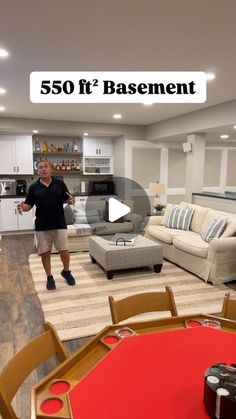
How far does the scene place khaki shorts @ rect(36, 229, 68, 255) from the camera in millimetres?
3336

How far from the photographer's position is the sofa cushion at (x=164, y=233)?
431cm

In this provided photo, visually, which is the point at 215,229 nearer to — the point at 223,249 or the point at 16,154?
the point at 223,249

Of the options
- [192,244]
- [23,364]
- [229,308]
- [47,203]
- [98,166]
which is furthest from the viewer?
[98,166]

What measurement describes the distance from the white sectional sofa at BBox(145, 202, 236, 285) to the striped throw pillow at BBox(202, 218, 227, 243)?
0.05 m

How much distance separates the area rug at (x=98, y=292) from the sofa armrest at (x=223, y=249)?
1.15 feet

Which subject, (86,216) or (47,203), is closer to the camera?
(47,203)

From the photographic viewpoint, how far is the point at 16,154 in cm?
614

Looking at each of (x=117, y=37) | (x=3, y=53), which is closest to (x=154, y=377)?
(x=117, y=37)

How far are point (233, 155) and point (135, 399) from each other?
7381 mm

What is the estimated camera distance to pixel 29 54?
98.3 inches

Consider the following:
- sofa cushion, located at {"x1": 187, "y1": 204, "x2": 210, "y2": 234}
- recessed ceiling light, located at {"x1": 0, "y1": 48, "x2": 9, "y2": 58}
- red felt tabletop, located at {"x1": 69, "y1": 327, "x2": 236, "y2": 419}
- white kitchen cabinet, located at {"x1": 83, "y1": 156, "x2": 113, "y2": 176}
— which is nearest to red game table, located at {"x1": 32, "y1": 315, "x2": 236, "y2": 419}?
red felt tabletop, located at {"x1": 69, "y1": 327, "x2": 236, "y2": 419}

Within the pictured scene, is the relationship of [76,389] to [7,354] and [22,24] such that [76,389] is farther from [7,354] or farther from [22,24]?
[22,24]

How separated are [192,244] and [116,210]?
6.77ft

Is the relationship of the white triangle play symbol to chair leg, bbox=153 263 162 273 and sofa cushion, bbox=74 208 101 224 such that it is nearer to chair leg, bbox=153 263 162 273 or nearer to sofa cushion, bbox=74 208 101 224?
sofa cushion, bbox=74 208 101 224
